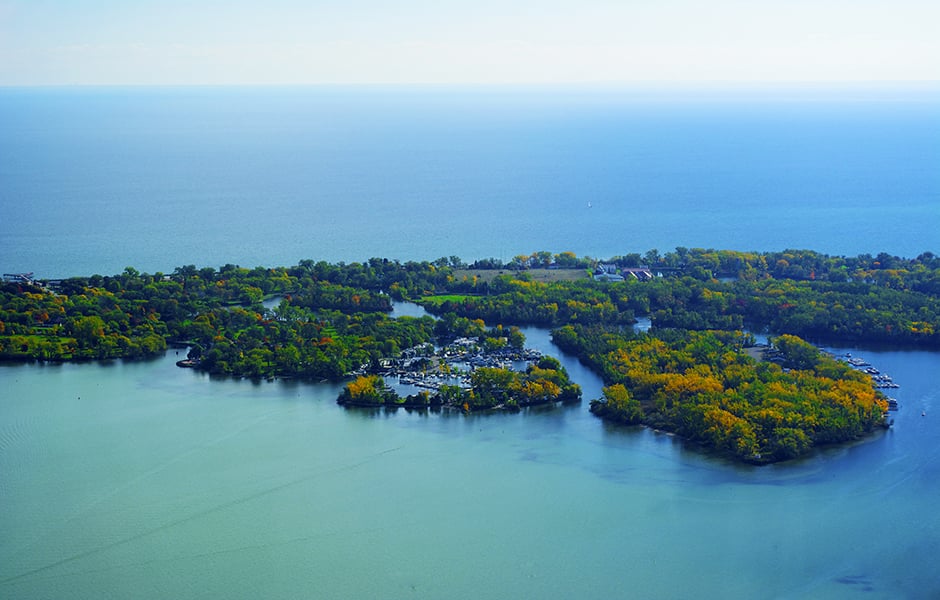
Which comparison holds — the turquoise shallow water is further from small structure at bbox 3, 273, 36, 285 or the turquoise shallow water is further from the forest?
small structure at bbox 3, 273, 36, 285

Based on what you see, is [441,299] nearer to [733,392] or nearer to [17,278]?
[733,392]

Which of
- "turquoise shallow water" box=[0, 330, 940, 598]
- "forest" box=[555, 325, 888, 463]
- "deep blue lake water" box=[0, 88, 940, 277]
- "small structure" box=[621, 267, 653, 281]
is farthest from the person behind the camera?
"deep blue lake water" box=[0, 88, 940, 277]

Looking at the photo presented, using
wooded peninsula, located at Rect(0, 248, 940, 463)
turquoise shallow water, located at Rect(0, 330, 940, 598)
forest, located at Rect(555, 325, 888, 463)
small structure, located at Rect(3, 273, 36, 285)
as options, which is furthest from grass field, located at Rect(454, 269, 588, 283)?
small structure, located at Rect(3, 273, 36, 285)

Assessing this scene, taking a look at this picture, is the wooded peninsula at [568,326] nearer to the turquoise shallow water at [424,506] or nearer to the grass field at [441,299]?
the grass field at [441,299]

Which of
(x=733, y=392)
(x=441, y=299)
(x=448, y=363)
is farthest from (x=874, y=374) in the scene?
(x=441, y=299)

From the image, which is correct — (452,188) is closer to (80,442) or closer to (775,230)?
(775,230)

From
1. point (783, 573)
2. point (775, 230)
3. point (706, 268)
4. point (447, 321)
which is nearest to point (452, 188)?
point (775, 230)
